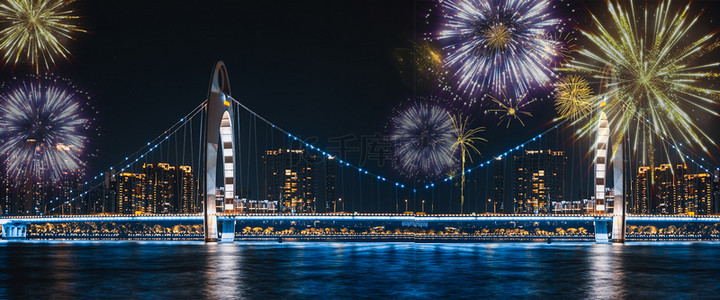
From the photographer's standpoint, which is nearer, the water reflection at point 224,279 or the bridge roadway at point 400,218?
the water reflection at point 224,279

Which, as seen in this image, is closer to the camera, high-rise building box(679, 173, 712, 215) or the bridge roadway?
the bridge roadway

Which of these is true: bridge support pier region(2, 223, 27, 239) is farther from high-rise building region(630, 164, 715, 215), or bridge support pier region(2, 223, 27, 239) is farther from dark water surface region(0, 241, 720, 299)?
high-rise building region(630, 164, 715, 215)

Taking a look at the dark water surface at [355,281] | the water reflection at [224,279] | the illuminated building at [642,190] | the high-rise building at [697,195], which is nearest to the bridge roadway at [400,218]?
the water reflection at [224,279]

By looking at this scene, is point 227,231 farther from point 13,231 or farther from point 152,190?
point 152,190

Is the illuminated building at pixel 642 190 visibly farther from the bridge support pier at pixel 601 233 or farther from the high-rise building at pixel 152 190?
the high-rise building at pixel 152 190

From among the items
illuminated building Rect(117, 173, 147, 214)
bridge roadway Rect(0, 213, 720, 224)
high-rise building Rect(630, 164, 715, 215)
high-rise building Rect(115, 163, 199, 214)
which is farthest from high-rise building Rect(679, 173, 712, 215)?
illuminated building Rect(117, 173, 147, 214)

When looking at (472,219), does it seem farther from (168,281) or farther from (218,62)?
(168,281)
